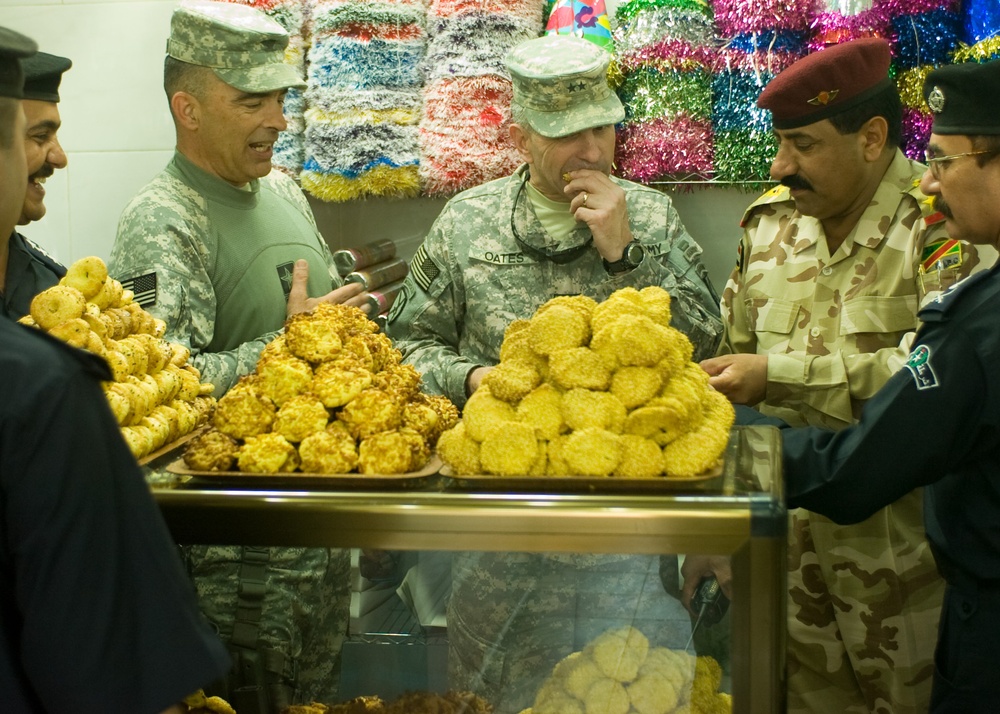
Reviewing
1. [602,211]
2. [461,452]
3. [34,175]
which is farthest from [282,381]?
[34,175]

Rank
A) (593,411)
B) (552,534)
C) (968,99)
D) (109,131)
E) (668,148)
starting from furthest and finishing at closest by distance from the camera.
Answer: (109,131), (668,148), (968,99), (593,411), (552,534)

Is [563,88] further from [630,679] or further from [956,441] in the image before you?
[630,679]

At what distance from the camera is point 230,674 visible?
4.82ft

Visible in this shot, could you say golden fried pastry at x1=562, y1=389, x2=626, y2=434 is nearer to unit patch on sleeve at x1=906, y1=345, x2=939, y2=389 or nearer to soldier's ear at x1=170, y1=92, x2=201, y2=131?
unit patch on sleeve at x1=906, y1=345, x2=939, y2=389

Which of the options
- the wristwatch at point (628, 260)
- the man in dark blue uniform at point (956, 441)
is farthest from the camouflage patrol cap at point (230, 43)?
the man in dark blue uniform at point (956, 441)

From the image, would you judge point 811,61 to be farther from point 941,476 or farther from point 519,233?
point 941,476

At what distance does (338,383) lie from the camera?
1456 millimetres

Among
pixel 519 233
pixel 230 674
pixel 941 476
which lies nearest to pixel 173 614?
pixel 230 674

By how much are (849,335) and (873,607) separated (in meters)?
0.64

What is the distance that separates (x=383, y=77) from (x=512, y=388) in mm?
1752

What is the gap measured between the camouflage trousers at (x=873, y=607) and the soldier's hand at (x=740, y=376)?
39 cm

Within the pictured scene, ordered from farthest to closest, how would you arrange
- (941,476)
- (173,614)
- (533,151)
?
(533,151)
(941,476)
(173,614)

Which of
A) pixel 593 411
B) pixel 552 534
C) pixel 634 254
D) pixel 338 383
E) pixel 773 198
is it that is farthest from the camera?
pixel 773 198

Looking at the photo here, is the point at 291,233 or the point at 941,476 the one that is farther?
the point at 291,233
